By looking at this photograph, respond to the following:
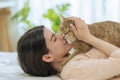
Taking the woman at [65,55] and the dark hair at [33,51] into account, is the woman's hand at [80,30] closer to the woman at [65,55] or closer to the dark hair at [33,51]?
the woman at [65,55]

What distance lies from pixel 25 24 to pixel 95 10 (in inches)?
37.8

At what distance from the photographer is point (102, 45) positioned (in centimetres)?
127

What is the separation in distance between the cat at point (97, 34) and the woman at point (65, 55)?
0.13 feet

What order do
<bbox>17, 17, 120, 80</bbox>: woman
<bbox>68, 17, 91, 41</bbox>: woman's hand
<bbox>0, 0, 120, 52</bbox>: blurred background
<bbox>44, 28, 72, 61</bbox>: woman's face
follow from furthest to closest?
1. <bbox>0, 0, 120, 52</bbox>: blurred background
2. <bbox>44, 28, 72, 61</bbox>: woman's face
3. <bbox>68, 17, 91, 41</bbox>: woman's hand
4. <bbox>17, 17, 120, 80</bbox>: woman

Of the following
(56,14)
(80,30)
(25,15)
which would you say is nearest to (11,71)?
(80,30)

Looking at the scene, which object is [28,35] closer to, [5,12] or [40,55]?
[40,55]

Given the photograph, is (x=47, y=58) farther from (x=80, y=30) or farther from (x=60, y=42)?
(x=80, y=30)

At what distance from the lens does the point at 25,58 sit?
145 centimetres

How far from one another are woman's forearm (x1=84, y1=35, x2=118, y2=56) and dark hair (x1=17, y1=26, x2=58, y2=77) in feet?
0.89

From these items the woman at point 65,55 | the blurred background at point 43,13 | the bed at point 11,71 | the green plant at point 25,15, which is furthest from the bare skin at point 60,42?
the green plant at point 25,15

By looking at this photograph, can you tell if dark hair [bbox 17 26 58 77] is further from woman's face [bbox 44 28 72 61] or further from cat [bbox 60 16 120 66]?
cat [bbox 60 16 120 66]

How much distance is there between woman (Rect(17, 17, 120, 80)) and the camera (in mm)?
1209

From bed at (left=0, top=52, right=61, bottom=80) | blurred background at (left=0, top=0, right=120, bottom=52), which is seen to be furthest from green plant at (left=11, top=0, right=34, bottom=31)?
bed at (left=0, top=52, right=61, bottom=80)

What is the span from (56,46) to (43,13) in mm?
1943
